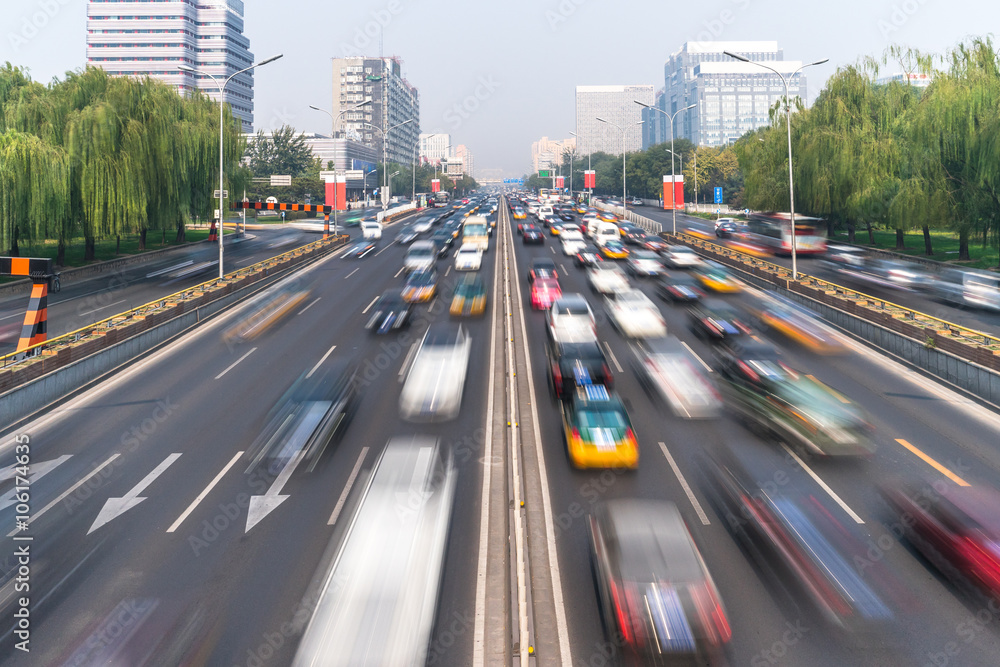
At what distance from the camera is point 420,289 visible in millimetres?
32875

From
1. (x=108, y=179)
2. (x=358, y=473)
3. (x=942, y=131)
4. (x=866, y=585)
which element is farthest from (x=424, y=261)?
(x=866, y=585)

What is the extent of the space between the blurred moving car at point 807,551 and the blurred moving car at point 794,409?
2.25 meters

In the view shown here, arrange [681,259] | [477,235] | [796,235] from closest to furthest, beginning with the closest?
[681,259] → [796,235] → [477,235]

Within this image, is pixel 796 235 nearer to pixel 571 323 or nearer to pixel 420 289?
pixel 420 289

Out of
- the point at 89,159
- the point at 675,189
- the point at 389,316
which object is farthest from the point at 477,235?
the point at 675,189

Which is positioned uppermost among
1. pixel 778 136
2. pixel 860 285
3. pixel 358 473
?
pixel 778 136

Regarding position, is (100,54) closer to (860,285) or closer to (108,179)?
(108,179)

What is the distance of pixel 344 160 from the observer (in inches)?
6535

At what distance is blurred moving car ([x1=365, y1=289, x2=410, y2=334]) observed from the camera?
27.1 metres

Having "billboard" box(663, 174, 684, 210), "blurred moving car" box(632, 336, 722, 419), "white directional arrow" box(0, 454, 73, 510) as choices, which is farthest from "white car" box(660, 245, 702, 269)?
"white directional arrow" box(0, 454, 73, 510)

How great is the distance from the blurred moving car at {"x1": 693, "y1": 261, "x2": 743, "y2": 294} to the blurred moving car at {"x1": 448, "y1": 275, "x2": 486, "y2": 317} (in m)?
12.8

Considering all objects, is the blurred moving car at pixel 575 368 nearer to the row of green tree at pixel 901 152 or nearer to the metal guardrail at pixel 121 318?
the metal guardrail at pixel 121 318

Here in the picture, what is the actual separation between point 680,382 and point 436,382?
7.15 meters

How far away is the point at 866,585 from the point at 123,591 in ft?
36.8
